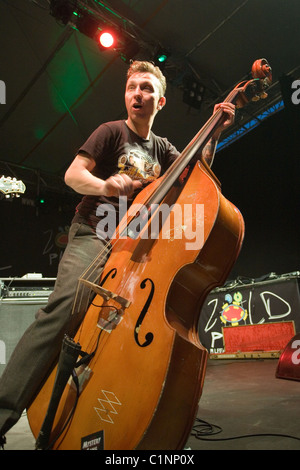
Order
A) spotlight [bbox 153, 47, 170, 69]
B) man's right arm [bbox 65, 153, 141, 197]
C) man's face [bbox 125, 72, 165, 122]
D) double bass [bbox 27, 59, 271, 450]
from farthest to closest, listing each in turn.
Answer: spotlight [bbox 153, 47, 170, 69] → man's face [bbox 125, 72, 165, 122] → man's right arm [bbox 65, 153, 141, 197] → double bass [bbox 27, 59, 271, 450]

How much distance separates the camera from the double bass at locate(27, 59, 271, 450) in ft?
3.01

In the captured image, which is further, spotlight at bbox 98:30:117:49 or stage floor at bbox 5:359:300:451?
spotlight at bbox 98:30:117:49

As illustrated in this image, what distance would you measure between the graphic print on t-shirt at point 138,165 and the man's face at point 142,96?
9.3 inches

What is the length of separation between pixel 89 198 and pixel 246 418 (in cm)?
161

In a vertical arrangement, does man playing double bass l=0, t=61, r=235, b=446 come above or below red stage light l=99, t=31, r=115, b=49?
below

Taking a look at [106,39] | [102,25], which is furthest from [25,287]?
[102,25]

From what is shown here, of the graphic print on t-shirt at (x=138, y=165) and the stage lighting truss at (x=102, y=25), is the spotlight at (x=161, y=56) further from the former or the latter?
the graphic print on t-shirt at (x=138, y=165)

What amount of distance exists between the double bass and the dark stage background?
534 centimetres

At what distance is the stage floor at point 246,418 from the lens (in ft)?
4.59

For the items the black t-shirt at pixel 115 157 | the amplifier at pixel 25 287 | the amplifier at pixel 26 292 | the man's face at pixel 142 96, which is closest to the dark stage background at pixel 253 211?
the amplifier at pixel 25 287

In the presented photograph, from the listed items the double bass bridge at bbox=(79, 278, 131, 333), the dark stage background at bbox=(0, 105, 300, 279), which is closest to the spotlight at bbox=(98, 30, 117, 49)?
the dark stage background at bbox=(0, 105, 300, 279)

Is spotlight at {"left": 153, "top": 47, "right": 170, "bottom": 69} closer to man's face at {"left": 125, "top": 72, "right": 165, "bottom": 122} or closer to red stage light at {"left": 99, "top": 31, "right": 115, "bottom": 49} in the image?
red stage light at {"left": 99, "top": 31, "right": 115, "bottom": 49}

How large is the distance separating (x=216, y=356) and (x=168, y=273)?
4.95 m
